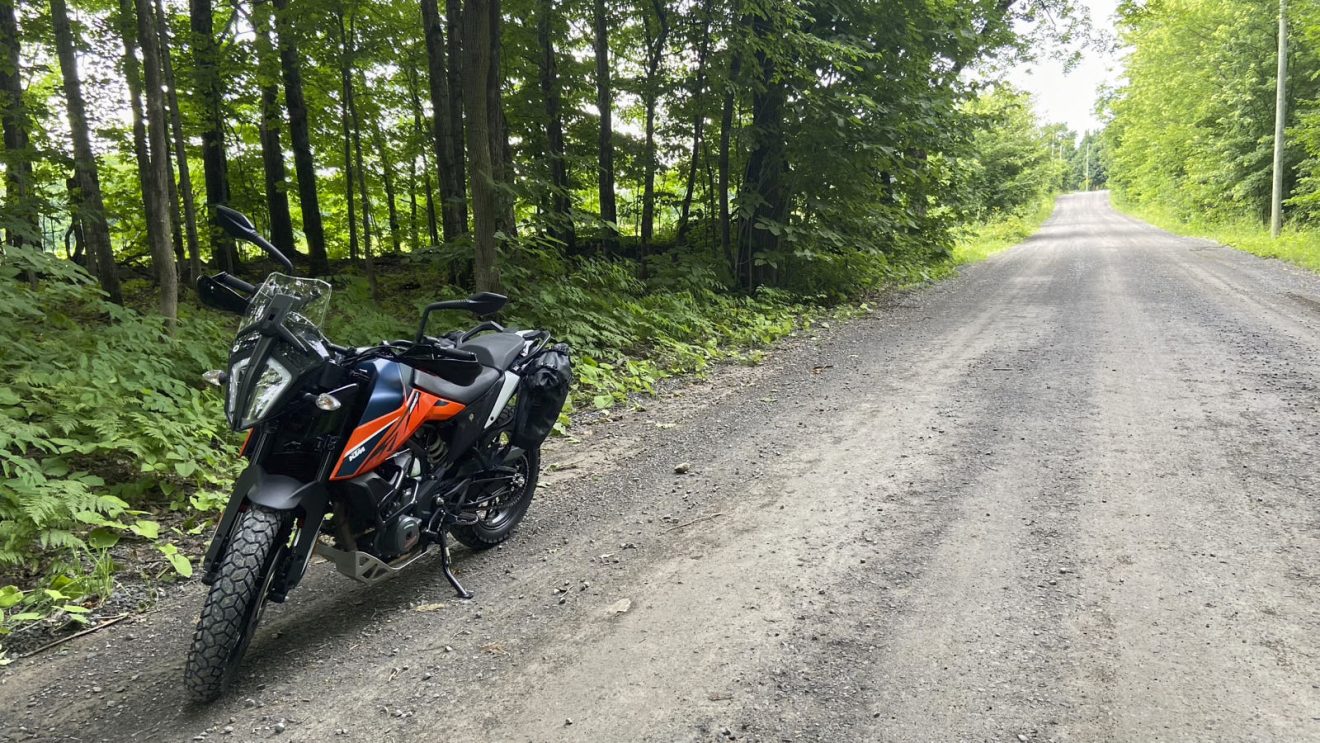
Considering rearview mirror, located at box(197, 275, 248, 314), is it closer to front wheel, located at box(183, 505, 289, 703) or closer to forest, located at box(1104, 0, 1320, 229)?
front wheel, located at box(183, 505, 289, 703)

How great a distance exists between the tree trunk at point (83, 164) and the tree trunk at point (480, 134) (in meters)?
3.94

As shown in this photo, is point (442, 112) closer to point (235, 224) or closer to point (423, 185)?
point (423, 185)

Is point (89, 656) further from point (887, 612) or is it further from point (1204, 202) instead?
point (1204, 202)

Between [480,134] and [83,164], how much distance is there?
16.3ft

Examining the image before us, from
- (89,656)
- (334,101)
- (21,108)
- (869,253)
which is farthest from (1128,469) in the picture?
(334,101)

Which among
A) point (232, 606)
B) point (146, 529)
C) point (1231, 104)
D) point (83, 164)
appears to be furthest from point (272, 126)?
point (1231, 104)

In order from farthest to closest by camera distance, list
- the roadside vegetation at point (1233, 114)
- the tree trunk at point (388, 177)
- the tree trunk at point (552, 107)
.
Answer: the roadside vegetation at point (1233, 114), the tree trunk at point (388, 177), the tree trunk at point (552, 107)

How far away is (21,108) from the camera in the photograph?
8094 millimetres

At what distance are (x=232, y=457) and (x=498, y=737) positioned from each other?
11.8 feet

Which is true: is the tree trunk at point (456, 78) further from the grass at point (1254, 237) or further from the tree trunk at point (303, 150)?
the grass at point (1254, 237)

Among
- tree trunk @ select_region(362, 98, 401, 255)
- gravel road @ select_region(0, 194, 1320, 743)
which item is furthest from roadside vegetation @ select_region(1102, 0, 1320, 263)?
tree trunk @ select_region(362, 98, 401, 255)

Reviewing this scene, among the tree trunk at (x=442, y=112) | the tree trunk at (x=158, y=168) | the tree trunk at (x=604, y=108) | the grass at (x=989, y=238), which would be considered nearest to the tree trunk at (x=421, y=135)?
the tree trunk at (x=442, y=112)

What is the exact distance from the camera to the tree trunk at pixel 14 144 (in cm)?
713

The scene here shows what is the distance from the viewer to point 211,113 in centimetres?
1245
